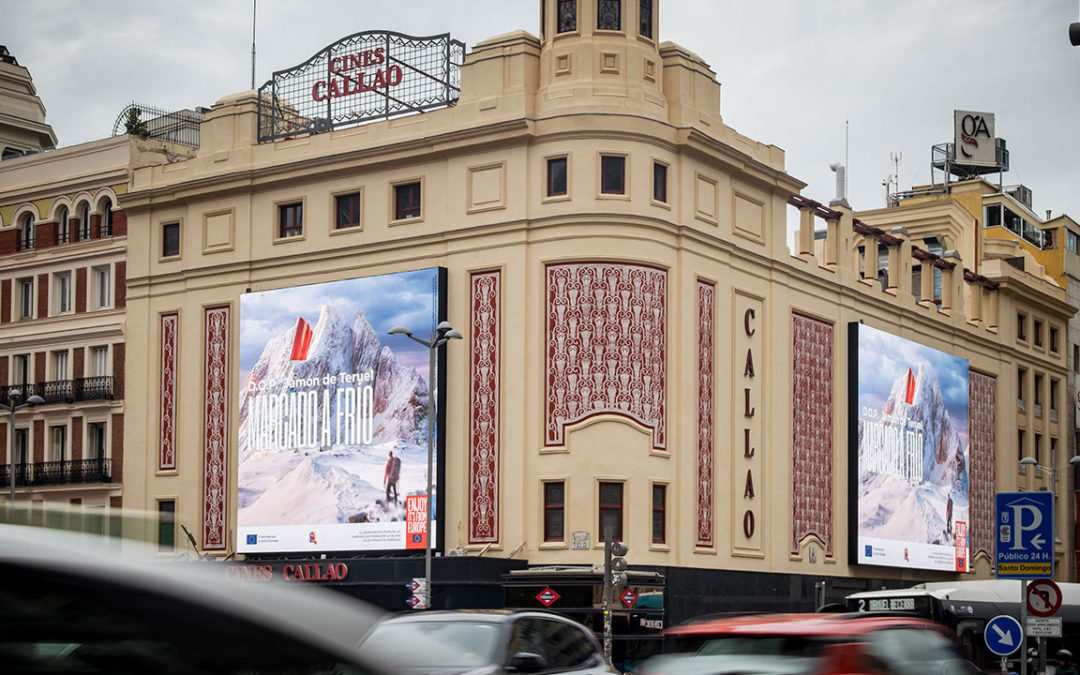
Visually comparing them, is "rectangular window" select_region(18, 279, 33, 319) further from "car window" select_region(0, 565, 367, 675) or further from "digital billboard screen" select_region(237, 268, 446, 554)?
"car window" select_region(0, 565, 367, 675)

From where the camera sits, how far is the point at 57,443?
51.9 metres

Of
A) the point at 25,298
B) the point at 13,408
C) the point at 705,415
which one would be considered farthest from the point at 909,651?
the point at 25,298

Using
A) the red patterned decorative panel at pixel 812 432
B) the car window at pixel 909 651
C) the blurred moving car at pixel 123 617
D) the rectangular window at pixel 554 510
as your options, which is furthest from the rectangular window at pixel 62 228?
the blurred moving car at pixel 123 617

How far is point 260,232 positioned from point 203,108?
442 inches

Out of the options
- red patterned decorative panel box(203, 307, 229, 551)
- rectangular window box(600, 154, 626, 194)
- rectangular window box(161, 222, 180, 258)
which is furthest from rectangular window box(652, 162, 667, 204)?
rectangular window box(161, 222, 180, 258)

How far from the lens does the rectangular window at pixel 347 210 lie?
151ft

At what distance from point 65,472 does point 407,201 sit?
14923 mm

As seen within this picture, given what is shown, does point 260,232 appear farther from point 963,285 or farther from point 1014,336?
point 1014,336

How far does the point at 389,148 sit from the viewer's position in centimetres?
4478

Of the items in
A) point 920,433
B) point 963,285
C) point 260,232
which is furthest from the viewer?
point 963,285

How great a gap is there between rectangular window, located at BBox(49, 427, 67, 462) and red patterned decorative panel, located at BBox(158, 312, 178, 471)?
4568 millimetres

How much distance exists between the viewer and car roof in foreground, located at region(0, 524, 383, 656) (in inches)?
124

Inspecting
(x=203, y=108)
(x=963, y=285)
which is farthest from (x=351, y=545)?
(x=963, y=285)

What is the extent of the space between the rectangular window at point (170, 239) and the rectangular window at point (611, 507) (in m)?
16.6
